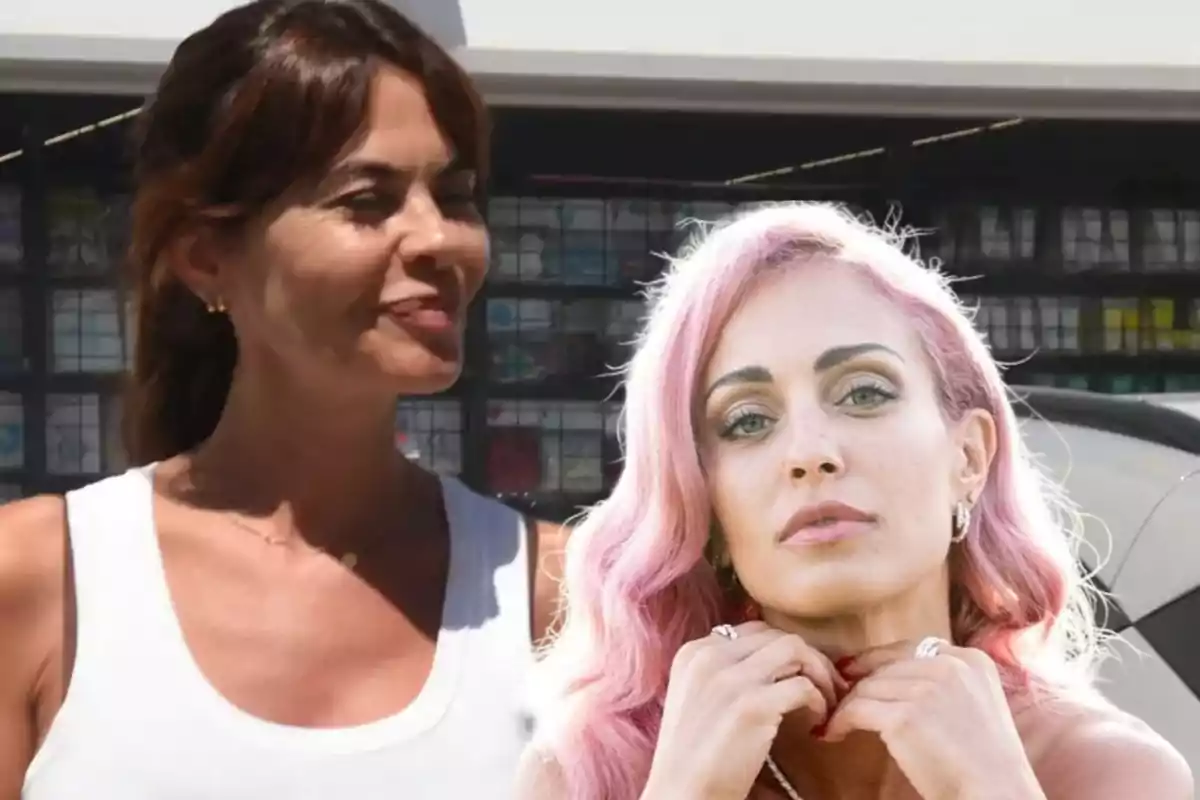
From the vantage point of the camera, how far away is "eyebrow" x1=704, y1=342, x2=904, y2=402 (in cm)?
91

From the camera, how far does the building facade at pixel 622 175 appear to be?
124 cm

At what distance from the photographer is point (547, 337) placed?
4.15 feet

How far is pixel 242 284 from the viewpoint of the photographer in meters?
0.98

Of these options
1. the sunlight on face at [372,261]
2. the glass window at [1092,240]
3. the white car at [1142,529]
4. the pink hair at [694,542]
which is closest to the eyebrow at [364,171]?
the sunlight on face at [372,261]

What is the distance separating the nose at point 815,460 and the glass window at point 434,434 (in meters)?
0.41

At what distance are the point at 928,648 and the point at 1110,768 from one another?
17cm

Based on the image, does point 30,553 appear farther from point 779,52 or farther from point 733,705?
point 779,52

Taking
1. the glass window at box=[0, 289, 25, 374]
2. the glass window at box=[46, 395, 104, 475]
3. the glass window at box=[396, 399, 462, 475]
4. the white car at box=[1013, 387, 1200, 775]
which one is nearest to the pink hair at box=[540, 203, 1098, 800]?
the white car at box=[1013, 387, 1200, 775]

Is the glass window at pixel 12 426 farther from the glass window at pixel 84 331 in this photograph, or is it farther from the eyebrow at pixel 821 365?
the eyebrow at pixel 821 365

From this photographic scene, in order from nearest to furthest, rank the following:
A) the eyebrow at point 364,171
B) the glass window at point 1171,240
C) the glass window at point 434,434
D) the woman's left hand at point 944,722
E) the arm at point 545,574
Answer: the woman's left hand at point 944,722, the eyebrow at point 364,171, the arm at point 545,574, the glass window at point 434,434, the glass window at point 1171,240

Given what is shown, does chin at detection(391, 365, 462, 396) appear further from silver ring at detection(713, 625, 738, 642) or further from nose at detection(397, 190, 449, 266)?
silver ring at detection(713, 625, 738, 642)

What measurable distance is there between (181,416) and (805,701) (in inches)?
23.1

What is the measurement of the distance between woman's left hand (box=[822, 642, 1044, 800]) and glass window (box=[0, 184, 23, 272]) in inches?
36.2

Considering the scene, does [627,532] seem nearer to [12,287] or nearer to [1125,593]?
[1125,593]
